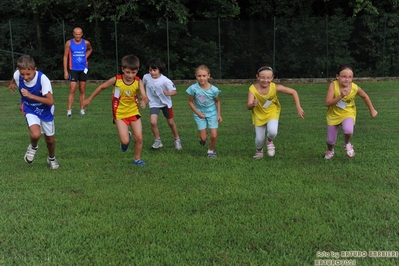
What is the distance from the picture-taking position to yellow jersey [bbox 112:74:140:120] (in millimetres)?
6141

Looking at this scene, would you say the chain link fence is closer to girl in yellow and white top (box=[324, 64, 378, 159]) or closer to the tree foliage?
the tree foliage

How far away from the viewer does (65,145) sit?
7.29 meters

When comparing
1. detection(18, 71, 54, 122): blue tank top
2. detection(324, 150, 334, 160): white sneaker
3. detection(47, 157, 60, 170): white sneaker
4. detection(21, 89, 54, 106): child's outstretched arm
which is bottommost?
detection(324, 150, 334, 160): white sneaker

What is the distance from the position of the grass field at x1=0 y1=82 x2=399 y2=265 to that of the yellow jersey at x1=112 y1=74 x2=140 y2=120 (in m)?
0.69

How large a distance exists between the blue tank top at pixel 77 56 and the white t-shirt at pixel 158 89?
400 cm

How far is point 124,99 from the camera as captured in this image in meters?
6.15

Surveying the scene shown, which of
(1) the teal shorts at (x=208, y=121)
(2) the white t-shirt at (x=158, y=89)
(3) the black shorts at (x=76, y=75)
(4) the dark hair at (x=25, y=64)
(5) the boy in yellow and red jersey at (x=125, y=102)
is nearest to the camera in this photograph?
(4) the dark hair at (x=25, y=64)

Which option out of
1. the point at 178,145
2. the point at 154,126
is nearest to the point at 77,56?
the point at 154,126

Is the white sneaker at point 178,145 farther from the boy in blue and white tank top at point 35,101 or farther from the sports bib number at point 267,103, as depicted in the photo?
the boy in blue and white tank top at point 35,101

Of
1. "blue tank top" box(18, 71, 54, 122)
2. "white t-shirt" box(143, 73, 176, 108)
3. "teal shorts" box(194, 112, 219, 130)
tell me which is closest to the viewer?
"blue tank top" box(18, 71, 54, 122)

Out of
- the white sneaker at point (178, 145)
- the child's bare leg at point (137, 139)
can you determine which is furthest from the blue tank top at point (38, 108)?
the white sneaker at point (178, 145)

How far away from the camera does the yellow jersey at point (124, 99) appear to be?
6141mm

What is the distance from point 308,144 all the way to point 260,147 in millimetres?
1119

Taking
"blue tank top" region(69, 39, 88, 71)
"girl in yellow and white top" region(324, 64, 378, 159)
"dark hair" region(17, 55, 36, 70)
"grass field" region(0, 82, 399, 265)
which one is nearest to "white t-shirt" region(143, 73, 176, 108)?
"grass field" region(0, 82, 399, 265)
